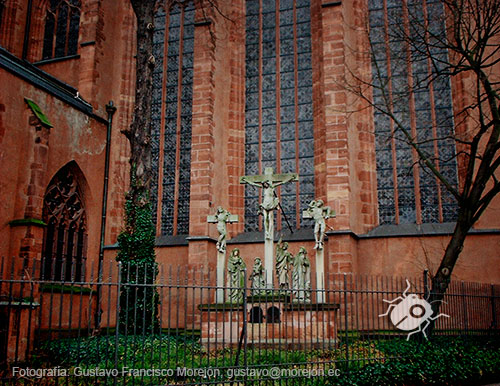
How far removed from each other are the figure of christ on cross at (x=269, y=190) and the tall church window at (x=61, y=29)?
10523mm

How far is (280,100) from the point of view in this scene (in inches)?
723

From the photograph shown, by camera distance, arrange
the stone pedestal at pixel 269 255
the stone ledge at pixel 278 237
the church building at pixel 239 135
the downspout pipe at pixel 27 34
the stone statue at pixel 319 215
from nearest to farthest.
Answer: the stone pedestal at pixel 269 255 < the stone statue at pixel 319 215 < the church building at pixel 239 135 < the stone ledge at pixel 278 237 < the downspout pipe at pixel 27 34

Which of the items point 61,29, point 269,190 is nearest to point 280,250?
point 269,190

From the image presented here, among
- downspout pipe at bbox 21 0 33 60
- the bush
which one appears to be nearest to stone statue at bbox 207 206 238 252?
the bush

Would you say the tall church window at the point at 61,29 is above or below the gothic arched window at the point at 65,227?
above

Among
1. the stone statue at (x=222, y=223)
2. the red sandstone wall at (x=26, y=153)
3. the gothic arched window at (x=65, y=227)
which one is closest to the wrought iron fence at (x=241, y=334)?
the red sandstone wall at (x=26, y=153)

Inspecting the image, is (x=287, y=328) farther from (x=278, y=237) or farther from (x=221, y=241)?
(x=278, y=237)

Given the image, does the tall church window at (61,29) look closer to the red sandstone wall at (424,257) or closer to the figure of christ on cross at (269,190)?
the figure of christ on cross at (269,190)

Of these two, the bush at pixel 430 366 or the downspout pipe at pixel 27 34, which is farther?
the downspout pipe at pixel 27 34

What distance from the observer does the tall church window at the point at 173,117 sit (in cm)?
1828

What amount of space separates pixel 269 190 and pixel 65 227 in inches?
Answer: 270

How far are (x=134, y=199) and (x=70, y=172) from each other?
201 inches

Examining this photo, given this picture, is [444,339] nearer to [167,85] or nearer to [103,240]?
[103,240]

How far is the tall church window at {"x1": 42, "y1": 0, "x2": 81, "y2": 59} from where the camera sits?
2042 centimetres
